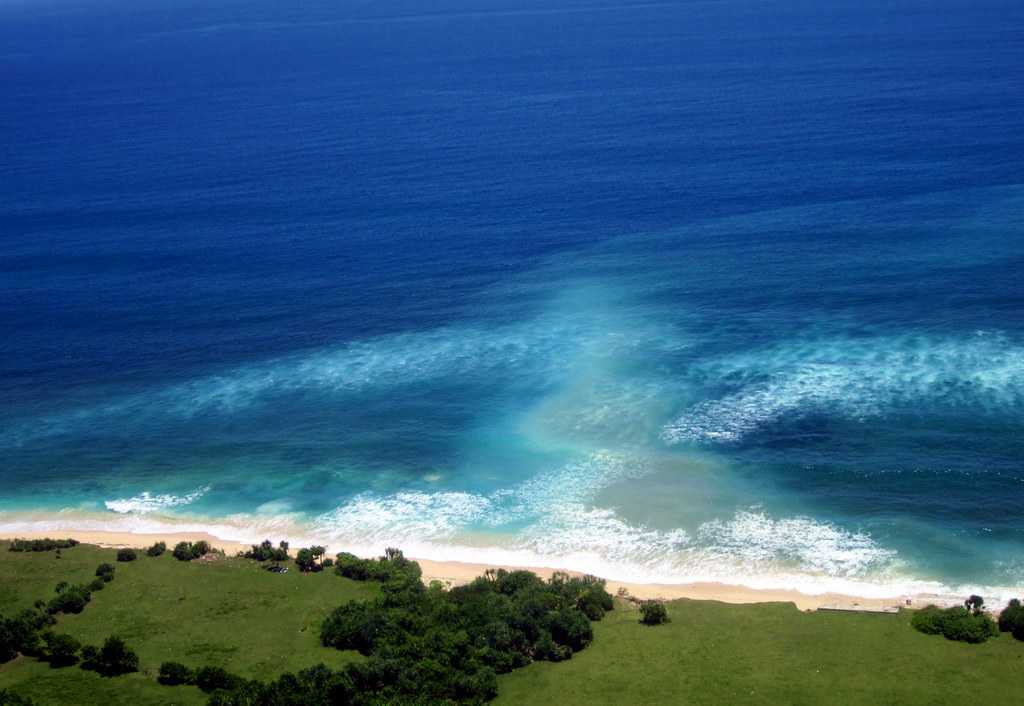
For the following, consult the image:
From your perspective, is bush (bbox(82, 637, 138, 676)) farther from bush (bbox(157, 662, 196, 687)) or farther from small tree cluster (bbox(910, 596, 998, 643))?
small tree cluster (bbox(910, 596, 998, 643))

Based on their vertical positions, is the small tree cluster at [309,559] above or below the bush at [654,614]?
above

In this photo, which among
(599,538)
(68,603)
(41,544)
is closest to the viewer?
(68,603)

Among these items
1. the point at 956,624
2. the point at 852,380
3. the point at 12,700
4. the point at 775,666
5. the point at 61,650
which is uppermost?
the point at 852,380

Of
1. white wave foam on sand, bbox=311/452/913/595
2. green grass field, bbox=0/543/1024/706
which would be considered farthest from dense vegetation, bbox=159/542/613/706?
white wave foam on sand, bbox=311/452/913/595

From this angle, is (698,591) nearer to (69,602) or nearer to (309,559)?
(309,559)

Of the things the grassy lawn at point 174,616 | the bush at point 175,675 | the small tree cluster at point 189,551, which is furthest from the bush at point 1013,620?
the small tree cluster at point 189,551

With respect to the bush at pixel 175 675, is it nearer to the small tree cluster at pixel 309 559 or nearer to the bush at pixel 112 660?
the bush at pixel 112 660

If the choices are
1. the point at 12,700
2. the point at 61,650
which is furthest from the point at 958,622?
the point at 61,650
